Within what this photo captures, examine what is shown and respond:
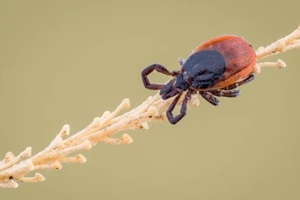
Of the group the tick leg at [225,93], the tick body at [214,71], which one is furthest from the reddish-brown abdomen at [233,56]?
the tick leg at [225,93]

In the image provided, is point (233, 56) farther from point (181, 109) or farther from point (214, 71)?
point (181, 109)

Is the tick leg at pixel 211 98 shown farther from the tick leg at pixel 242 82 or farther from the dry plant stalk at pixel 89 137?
the dry plant stalk at pixel 89 137

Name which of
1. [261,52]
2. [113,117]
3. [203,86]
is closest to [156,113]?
[113,117]

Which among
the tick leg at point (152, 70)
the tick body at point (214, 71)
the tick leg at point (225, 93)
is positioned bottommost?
the tick leg at point (225, 93)

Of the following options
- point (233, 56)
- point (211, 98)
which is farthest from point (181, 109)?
point (233, 56)

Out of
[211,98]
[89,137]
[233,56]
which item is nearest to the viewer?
[89,137]

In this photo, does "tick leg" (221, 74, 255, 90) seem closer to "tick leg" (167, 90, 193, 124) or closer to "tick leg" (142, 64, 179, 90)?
"tick leg" (167, 90, 193, 124)
